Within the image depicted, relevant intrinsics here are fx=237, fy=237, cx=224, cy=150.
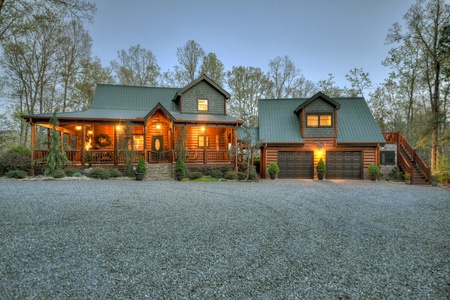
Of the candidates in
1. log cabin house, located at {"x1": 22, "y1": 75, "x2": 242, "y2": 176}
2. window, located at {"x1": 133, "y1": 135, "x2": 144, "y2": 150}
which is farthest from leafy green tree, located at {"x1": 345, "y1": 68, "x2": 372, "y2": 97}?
window, located at {"x1": 133, "y1": 135, "x2": 144, "y2": 150}

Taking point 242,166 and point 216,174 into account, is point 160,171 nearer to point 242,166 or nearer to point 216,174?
point 216,174

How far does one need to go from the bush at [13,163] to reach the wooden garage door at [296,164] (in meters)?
16.8

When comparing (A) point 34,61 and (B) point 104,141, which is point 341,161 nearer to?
(B) point 104,141

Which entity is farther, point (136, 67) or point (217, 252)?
point (136, 67)

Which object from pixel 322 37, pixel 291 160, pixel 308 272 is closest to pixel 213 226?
pixel 308 272

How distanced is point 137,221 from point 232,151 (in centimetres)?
1128

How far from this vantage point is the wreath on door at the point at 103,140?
18.2 metres

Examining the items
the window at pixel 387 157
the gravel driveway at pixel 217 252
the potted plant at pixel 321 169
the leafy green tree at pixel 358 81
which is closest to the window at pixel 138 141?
the gravel driveway at pixel 217 252

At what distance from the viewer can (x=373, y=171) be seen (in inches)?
659

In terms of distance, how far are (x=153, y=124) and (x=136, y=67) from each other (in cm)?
1314

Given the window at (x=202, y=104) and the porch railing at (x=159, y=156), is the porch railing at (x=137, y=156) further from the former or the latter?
Result: the window at (x=202, y=104)

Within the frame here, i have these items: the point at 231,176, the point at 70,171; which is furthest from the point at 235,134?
the point at 70,171

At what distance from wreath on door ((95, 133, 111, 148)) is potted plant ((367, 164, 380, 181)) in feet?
64.0

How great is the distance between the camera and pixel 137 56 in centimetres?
2766
